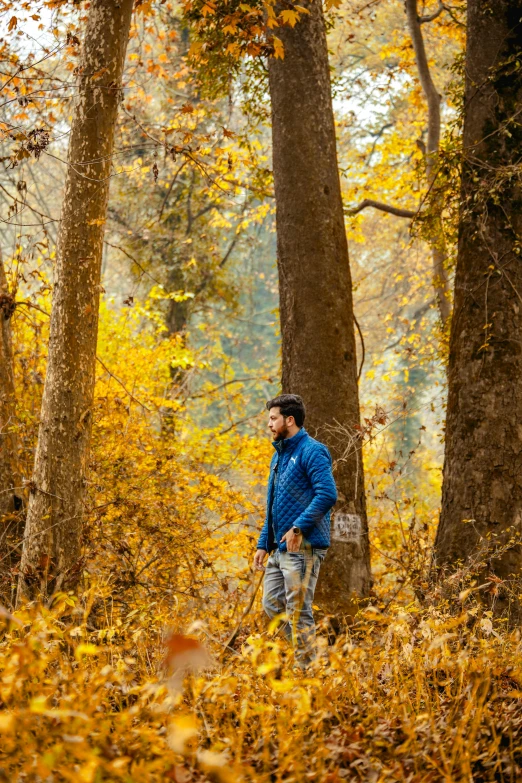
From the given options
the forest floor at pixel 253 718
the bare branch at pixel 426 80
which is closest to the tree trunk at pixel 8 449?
the forest floor at pixel 253 718

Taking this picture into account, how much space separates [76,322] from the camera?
625cm

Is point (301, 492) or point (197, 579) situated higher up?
point (301, 492)

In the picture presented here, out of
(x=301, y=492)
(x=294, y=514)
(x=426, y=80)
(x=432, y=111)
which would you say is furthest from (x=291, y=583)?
(x=426, y=80)

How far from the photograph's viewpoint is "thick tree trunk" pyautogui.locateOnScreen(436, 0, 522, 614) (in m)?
7.33

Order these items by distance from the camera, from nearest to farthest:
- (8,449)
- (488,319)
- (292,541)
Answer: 1. (292,541)
2. (8,449)
3. (488,319)

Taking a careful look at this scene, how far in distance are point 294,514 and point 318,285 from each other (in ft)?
8.98

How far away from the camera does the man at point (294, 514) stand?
5.16 meters

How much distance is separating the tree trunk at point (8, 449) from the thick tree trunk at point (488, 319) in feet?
12.7

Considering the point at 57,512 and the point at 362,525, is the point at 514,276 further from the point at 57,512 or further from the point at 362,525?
the point at 57,512

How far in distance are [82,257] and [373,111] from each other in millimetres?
16625

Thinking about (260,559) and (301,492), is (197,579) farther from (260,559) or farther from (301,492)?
(301,492)

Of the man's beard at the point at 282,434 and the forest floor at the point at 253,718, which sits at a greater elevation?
the man's beard at the point at 282,434

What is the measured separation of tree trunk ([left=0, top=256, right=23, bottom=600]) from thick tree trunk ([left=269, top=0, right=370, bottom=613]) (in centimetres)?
246

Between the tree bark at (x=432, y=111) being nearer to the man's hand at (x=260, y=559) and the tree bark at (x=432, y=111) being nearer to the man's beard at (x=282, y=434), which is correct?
the man's beard at (x=282, y=434)
